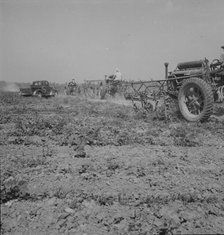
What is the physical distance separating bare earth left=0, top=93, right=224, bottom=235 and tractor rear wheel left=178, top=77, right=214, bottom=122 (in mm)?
1330

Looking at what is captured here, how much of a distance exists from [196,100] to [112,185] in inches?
203

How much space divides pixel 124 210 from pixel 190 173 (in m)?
1.48

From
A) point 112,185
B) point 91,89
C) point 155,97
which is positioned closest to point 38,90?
point 91,89

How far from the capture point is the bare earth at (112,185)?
260cm

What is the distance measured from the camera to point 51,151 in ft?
15.8

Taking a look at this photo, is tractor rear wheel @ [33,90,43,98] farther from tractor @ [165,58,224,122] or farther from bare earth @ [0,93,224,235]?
bare earth @ [0,93,224,235]

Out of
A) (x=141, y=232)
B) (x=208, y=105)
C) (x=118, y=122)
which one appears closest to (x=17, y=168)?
(x=141, y=232)

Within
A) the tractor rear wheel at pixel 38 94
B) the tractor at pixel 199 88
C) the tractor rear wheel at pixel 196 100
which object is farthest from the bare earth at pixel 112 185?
the tractor rear wheel at pixel 38 94

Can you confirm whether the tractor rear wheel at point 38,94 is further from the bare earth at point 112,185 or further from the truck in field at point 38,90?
the bare earth at point 112,185

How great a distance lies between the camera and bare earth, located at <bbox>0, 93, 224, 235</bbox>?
260 centimetres

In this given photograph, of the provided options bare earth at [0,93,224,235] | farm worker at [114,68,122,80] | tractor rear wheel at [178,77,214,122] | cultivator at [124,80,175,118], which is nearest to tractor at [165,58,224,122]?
tractor rear wheel at [178,77,214,122]

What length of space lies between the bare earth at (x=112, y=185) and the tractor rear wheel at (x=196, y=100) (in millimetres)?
1330

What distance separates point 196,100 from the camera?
25.1 feet

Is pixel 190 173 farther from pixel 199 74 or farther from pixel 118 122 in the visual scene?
pixel 199 74
